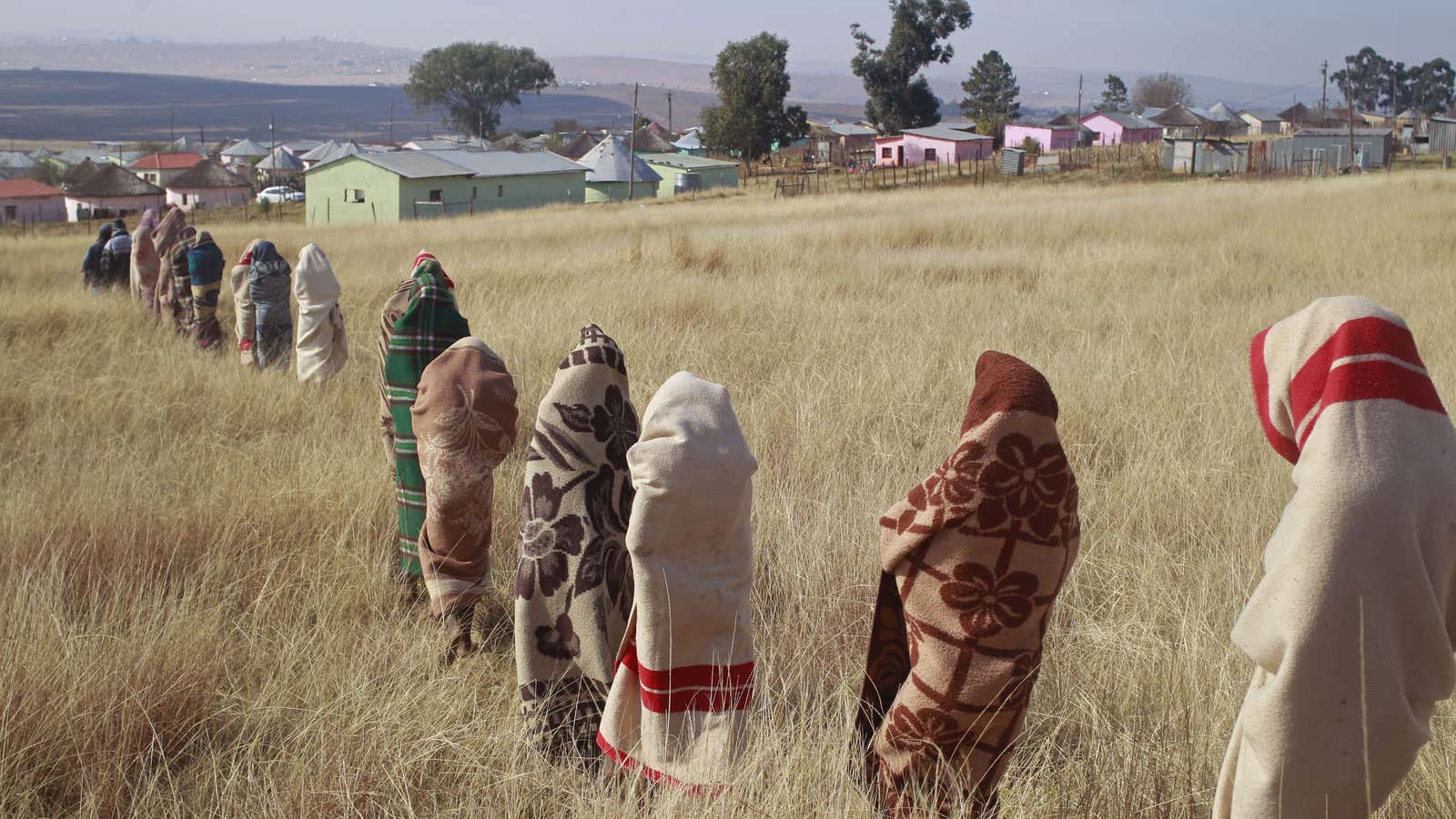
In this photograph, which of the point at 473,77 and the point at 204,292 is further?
the point at 473,77

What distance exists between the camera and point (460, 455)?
333 centimetres

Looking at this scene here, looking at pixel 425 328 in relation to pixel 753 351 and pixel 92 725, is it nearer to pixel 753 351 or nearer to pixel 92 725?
pixel 92 725

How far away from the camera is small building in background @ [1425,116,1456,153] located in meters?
54.5

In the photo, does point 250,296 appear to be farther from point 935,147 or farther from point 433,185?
point 935,147

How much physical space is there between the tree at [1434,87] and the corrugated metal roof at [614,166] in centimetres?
9069

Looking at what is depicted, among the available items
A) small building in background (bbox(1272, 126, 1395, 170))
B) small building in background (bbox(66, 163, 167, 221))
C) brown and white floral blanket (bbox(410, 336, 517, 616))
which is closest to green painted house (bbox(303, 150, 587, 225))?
small building in background (bbox(66, 163, 167, 221))

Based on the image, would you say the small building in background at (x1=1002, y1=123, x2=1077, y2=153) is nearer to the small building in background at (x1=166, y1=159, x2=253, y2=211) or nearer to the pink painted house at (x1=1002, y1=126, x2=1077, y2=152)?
the pink painted house at (x1=1002, y1=126, x2=1077, y2=152)

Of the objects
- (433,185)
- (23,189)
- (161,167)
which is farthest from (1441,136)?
(161,167)

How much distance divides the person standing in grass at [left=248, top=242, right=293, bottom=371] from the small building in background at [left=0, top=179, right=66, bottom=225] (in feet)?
202

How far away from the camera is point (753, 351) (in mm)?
7730

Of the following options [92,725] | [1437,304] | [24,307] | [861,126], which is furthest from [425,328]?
[861,126]

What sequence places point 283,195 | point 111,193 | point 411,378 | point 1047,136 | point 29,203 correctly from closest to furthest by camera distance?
1. point 411,378
2. point 111,193
3. point 283,195
4. point 29,203
5. point 1047,136

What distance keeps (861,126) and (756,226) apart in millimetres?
68800

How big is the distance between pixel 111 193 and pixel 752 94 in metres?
34.6
